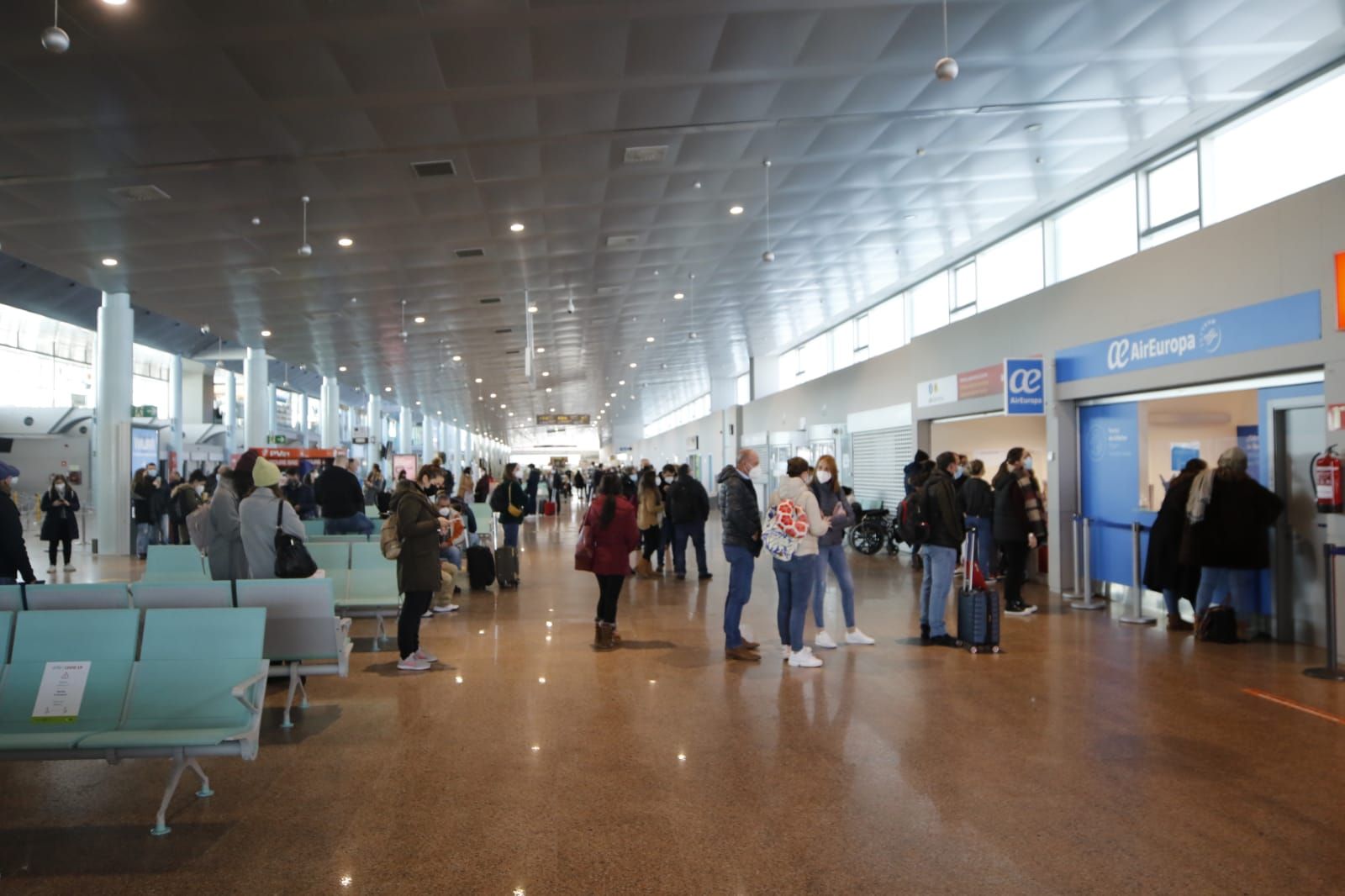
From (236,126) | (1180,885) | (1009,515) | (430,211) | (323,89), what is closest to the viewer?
(1180,885)

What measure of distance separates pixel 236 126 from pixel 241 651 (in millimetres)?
6184

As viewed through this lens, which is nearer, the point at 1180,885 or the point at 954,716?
the point at 1180,885

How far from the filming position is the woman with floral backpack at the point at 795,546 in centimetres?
676

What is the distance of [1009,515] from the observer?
381 inches

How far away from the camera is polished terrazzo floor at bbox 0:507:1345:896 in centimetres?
336

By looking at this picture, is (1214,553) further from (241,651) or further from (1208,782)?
(241,651)

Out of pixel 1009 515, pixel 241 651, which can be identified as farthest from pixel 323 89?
pixel 1009 515

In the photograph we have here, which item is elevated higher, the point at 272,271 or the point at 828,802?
the point at 272,271

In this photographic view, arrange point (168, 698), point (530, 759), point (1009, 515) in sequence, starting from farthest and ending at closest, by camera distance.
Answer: point (1009, 515) → point (530, 759) → point (168, 698)

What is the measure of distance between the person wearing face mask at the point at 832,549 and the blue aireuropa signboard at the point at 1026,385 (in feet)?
13.3

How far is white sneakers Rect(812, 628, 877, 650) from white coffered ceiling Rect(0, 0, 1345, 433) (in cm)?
481

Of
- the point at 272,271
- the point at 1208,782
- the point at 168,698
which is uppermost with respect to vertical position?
the point at 272,271

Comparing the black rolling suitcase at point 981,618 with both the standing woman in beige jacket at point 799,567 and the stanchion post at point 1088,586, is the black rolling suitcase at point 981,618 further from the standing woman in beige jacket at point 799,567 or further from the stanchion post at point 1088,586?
the stanchion post at point 1088,586

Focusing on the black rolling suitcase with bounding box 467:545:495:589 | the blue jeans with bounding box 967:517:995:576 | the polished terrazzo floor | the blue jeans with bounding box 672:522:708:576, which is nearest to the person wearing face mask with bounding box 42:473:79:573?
the black rolling suitcase with bounding box 467:545:495:589
